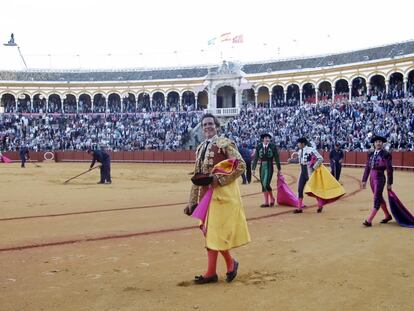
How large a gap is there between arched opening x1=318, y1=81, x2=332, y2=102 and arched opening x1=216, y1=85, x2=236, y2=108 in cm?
863

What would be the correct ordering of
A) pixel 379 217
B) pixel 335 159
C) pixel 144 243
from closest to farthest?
1. pixel 144 243
2. pixel 379 217
3. pixel 335 159

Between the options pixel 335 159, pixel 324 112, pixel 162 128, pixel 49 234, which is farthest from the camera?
pixel 162 128

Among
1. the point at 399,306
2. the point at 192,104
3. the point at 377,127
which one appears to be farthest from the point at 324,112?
the point at 399,306

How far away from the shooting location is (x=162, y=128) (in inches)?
1676

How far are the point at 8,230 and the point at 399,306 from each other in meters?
5.40

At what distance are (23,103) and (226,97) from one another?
2136 centimetres

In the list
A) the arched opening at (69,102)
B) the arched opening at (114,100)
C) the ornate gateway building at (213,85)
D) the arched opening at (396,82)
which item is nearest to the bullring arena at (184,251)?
the arched opening at (396,82)

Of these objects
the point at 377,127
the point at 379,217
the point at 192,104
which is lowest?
the point at 379,217

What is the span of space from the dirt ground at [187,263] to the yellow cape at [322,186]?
32 centimetres

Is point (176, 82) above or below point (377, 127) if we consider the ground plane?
above

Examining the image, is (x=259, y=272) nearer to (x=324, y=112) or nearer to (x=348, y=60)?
(x=324, y=112)

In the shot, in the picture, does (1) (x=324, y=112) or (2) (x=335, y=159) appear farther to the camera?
(1) (x=324, y=112)

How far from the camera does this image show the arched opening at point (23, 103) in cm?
5120

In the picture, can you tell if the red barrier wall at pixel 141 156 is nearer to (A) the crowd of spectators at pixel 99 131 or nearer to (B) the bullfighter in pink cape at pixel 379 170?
(A) the crowd of spectators at pixel 99 131
